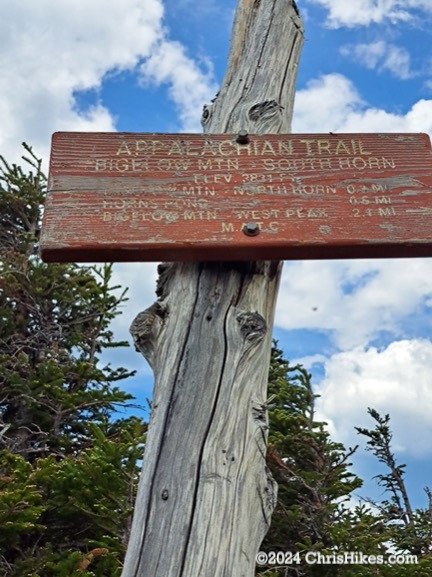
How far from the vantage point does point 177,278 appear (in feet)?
8.48

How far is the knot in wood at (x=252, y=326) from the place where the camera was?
2.37 metres

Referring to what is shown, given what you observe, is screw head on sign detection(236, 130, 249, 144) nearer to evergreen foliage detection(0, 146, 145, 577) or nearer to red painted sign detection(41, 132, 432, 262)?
red painted sign detection(41, 132, 432, 262)

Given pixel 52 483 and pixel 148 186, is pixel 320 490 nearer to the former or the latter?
pixel 52 483

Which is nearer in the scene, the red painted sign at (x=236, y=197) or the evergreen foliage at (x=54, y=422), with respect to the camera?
the red painted sign at (x=236, y=197)

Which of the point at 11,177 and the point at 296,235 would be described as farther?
the point at 11,177

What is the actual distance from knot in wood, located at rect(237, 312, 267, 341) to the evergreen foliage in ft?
15.9

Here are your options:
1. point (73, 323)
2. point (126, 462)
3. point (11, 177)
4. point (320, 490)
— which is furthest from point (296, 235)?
point (11, 177)

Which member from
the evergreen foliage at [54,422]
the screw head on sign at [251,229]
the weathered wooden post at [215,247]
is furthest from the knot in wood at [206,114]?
the evergreen foliage at [54,422]

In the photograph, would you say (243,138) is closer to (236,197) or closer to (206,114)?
(236,197)

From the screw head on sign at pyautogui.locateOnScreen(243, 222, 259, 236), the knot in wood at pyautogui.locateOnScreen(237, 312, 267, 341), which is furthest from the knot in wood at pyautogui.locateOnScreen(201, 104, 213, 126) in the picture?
the knot in wood at pyautogui.locateOnScreen(237, 312, 267, 341)

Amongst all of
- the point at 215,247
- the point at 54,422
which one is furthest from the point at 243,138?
the point at 54,422

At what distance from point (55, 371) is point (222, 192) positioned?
977cm

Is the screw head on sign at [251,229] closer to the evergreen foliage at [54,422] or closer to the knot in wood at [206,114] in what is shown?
the knot in wood at [206,114]

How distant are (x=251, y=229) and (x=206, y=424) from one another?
2.67 feet
